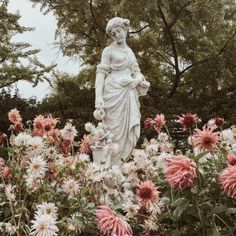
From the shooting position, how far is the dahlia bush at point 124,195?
1682 millimetres

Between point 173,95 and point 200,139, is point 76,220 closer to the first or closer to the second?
point 200,139

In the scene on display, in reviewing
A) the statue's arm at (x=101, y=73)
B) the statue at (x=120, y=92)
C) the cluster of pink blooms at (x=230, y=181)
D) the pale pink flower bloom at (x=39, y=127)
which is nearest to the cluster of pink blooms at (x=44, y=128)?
the pale pink flower bloom at (x=39, y=127)

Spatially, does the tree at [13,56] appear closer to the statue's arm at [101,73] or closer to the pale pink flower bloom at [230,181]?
the statue's arm at [101,73]

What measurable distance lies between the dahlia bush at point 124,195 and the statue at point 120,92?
2.65 metres

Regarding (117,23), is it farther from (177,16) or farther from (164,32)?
(164,32)

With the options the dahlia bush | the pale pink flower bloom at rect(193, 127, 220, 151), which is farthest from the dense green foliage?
the pale pink flower bloom at rect(193, 127, 220, 151)

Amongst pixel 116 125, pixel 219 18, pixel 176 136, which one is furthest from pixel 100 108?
pixel 219 18

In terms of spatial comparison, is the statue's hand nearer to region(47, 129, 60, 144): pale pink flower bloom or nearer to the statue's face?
the statue's face

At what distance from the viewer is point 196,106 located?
11711 mm

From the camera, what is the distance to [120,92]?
16.8 ft

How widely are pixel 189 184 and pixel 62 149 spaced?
1057 millimetres

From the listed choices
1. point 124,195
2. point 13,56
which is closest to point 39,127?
point 124,195

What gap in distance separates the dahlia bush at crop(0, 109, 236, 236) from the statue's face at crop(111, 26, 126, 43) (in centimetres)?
302

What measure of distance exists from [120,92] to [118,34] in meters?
0.58
